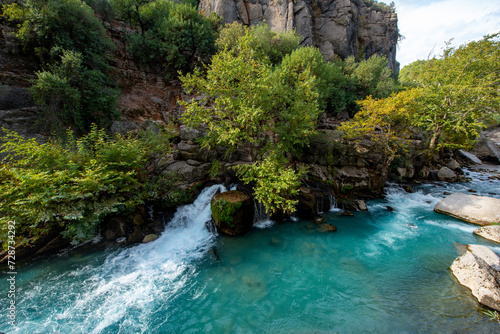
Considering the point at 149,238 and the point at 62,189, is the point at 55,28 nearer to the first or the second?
the point at 62,189

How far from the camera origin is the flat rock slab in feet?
33.6

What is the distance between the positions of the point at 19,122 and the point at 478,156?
5142 centimetres

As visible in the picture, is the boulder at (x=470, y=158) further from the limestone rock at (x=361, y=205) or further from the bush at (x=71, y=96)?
the bush at (x=71, y=96)

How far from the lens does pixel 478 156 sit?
90.5 feet

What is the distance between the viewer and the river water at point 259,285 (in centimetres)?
538

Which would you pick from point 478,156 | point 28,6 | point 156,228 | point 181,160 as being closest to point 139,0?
point 28,6

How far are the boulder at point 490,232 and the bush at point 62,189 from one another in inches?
688

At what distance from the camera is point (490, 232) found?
29.8ft

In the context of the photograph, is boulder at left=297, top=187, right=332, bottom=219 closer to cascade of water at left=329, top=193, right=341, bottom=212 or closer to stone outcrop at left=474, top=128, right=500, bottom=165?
cascade of water at left=329, top=193, right=341, bottom=212

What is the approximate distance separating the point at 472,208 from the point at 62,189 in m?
21.1

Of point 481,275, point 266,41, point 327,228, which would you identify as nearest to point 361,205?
point 327,228

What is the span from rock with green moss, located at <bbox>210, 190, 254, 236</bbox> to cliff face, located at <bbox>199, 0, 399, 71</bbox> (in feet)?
88.9

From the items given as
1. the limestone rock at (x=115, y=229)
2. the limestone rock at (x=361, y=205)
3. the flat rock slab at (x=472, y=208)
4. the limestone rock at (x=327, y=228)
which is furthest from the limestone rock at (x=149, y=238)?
the flat rock slab at (x=472, y=208)

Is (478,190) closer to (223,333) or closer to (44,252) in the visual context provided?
(223,333)
